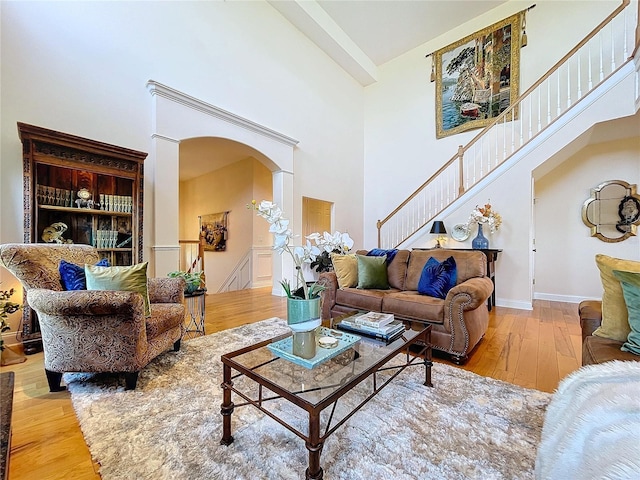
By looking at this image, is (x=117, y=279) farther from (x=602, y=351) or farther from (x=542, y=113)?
(x=542, y=113)

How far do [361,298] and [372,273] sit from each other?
358 millimetres

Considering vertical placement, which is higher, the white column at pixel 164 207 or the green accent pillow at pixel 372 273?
the white column at pixel 164 207

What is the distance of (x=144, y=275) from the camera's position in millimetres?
1946

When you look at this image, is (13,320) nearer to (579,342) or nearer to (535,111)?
(579,342)

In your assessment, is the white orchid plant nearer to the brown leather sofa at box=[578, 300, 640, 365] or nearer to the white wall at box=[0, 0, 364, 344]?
the brown leather sofa at box=[578, 300, 640, 365]

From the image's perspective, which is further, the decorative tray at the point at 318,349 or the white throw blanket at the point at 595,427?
the decorative tray at the point at 318,349

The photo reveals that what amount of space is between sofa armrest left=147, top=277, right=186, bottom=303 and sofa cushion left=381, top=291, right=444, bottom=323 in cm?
188

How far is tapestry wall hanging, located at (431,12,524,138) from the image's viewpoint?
493cm

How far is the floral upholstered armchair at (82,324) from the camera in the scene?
159 cm

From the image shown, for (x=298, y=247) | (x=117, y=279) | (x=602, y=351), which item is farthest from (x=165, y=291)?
(x=602, y=351)

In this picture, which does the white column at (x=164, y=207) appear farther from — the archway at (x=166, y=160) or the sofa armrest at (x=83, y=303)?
the sofa armrest at (x=83, y=303)

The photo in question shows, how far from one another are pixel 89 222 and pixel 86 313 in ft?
6.03

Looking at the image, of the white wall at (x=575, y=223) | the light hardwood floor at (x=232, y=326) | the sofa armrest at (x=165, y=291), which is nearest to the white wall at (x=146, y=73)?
the sofa armrest at (x=165, y=291)

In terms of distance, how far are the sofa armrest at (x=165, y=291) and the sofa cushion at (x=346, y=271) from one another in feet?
5.08
